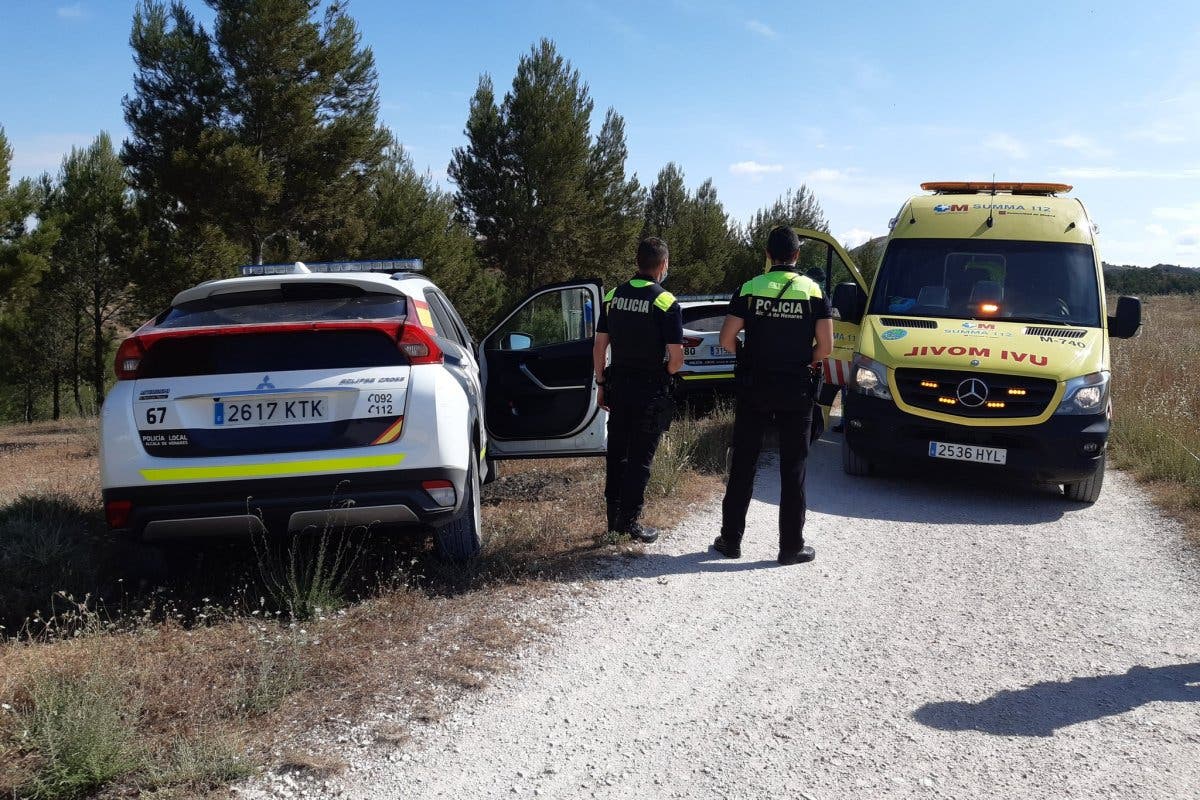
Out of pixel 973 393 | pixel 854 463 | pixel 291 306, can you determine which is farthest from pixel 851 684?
pixel 854 463

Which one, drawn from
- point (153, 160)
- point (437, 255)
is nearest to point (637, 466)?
point (153, 160)

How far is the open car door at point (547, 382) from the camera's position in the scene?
253 inches

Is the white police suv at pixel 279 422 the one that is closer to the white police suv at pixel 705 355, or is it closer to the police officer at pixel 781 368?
the police officer at pixel 781 368

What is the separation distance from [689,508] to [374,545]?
2396mm

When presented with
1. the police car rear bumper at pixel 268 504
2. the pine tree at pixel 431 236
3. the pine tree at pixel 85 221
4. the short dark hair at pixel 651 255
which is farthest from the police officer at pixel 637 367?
the pine tree at pixel 85 221

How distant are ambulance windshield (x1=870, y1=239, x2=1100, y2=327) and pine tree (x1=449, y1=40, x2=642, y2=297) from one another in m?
21.0

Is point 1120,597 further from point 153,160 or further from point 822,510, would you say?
point 153,160

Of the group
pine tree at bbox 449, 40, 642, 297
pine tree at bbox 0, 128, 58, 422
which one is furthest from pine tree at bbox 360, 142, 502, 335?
pine tree at bbox 0, 128, 58, 422

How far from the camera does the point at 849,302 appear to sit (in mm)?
8180

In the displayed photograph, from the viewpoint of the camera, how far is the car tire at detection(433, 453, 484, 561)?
486 cm

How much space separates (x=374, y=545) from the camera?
226 inches

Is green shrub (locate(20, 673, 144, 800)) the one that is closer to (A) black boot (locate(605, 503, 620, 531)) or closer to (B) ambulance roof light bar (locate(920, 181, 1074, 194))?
(A) black boot (locate(605, 503, 620, 531))

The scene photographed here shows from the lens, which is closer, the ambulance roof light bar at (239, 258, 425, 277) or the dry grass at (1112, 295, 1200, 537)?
the ambulance roof light bar at (239, 258, 425, 277)

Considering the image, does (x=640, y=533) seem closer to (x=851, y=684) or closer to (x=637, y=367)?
(x=637, y=367)
